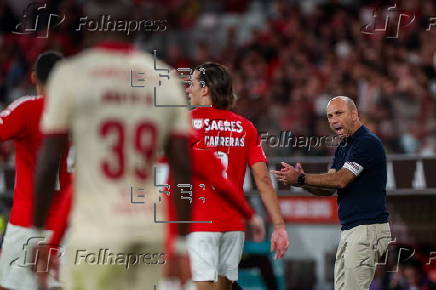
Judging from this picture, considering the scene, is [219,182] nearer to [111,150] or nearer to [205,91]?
[111,150]

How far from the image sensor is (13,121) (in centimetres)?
581

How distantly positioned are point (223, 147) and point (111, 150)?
10.2 ft

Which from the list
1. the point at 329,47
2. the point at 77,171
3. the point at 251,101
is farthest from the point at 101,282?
the point at 329,47

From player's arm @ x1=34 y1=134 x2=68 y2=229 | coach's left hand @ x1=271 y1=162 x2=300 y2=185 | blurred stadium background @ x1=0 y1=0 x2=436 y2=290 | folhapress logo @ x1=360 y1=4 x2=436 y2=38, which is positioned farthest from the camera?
folhapress logo @ x1=360 y1=4 x2=436 y2=38

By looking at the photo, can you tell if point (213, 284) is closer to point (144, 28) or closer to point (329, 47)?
point (144, 28)

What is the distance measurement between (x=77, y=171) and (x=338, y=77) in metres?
10.1

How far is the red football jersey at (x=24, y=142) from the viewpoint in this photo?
5.82 m

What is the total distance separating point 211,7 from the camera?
18.7m

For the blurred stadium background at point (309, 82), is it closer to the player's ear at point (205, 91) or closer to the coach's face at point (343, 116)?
the player's ear at point (205, 91)

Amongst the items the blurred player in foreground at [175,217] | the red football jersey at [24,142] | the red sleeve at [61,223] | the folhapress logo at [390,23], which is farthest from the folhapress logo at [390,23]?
the red sleeve at [61,223]

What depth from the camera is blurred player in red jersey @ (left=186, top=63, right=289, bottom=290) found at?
6699 mm

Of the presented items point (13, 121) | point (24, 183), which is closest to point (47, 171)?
point (13, 121)

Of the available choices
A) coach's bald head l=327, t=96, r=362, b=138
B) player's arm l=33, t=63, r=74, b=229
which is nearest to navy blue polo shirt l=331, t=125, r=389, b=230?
coach's bald head l=327, t=96, r=362, b=138

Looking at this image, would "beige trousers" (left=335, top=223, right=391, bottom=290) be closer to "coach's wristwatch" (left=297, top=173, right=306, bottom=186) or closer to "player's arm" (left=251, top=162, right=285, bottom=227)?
"coach's wristwatch" (left=297, top=173, right=306, bottom=186)
